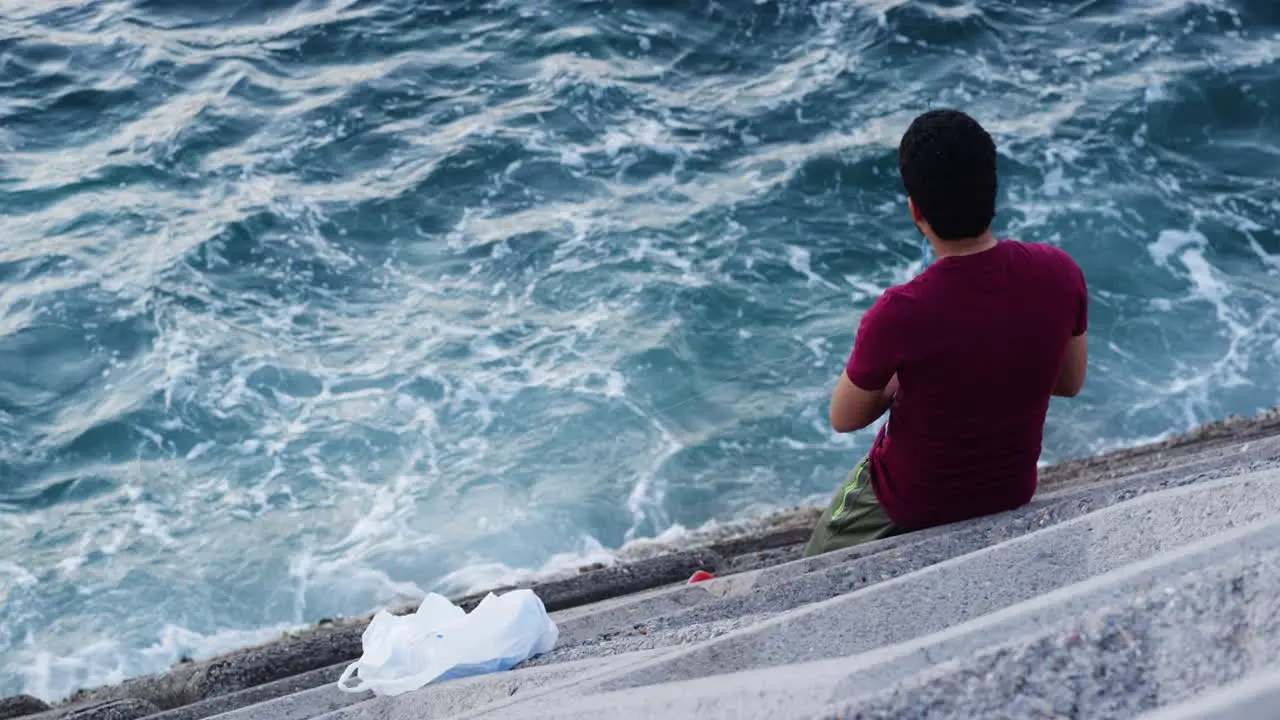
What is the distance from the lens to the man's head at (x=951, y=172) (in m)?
2.80

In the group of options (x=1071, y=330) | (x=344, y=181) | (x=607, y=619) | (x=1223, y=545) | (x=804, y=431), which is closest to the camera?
(x=1223, y=545)

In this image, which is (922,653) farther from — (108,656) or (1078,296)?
(108,656)

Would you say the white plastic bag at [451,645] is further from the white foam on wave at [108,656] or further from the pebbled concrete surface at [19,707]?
the white foam on wave at [108,656]

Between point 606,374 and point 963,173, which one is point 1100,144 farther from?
point 963,173

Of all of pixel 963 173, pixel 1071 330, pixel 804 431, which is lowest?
pixel 804 431

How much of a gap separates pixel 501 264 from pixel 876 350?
20.1 ft

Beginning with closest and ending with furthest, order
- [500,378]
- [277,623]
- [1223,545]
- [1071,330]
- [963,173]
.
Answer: [1223,545] < [963,173] < [1071,330] < [277,623] < [500,378]

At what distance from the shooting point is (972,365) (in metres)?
2.95

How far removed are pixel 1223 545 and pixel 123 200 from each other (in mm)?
9908

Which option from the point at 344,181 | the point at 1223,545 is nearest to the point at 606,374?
the point at 344,181

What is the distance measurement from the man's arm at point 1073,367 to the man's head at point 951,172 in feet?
1.78

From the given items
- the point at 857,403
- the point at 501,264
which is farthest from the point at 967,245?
the point at 501,264

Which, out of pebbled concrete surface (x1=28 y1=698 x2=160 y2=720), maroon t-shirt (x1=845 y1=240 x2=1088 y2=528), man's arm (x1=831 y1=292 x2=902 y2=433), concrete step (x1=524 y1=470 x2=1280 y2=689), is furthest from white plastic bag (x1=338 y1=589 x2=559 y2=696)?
maroon t-shirt (x1=845 y1=240 x2=1088 y2=528)

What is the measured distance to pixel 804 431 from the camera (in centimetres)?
720
